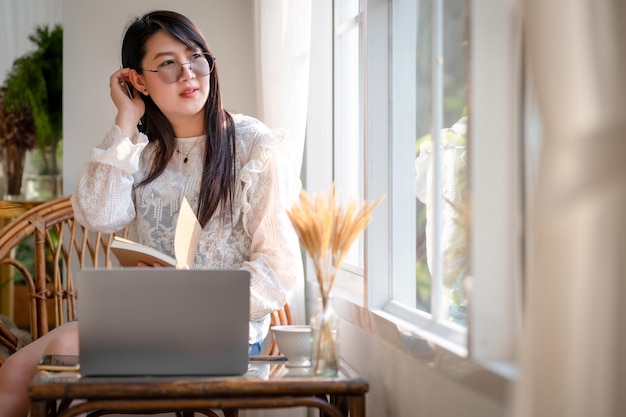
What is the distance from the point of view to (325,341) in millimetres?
1729

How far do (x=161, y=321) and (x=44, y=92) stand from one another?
2181mm

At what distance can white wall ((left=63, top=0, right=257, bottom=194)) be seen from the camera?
344 cm

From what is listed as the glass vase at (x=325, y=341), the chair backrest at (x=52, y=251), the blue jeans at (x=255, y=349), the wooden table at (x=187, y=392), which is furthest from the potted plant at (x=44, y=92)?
the glass vase at (x=325, y=341)

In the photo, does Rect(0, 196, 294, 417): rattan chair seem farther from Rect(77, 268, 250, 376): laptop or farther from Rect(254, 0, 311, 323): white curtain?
Rect(77, 268, 250, 376): laptop

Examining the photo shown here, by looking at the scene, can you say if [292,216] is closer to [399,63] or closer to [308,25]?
[399,63]

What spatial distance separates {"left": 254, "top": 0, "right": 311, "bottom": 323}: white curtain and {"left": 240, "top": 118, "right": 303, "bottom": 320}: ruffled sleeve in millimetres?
435

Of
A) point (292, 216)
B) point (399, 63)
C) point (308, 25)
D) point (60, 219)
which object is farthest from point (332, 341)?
point (60, 219)

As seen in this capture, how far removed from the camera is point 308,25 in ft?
9.42

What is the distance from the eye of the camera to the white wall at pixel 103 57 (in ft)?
11.3

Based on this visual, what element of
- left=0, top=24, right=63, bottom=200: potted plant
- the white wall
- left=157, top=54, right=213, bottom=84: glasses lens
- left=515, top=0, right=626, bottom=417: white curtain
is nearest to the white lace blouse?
left=157, top=54, right=213, bottom=84: glasses lens

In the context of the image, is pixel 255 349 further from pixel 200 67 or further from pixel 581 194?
pixel 581 194

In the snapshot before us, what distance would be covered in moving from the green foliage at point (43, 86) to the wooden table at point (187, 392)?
2015 millimetres

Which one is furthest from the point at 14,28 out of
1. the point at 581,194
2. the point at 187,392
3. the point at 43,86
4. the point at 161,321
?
→ the point at 581,194

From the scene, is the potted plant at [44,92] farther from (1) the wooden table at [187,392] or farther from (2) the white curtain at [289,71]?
(1) the wooden table at [187,392]
